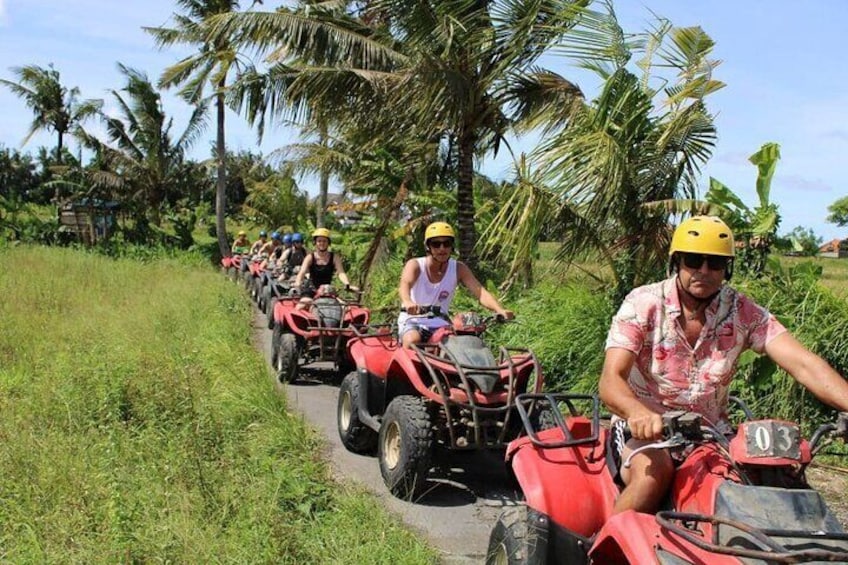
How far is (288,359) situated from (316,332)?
535 millimetres

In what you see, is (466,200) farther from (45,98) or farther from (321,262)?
(45,98)

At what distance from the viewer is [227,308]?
14836mm

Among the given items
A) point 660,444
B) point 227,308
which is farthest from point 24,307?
point 660,444

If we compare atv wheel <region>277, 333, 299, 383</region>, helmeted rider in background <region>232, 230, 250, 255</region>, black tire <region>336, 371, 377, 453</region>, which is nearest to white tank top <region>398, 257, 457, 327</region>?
black tire <region>336, 371, 377, 453</region>

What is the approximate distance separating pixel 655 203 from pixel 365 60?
5897mm

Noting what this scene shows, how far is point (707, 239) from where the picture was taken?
323 cm

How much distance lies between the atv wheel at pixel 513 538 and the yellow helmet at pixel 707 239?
4.36 ft

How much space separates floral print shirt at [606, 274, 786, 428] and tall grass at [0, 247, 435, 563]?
1701 mm

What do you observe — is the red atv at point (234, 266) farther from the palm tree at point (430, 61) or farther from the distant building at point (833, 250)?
the distant building at point (833, 250)

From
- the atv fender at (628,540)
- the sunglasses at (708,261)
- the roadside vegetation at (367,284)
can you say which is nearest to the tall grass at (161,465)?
the roadside vegetation at (367,284)

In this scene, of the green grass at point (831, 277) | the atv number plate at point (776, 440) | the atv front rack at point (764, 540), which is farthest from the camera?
the green grass at point (831, 277)

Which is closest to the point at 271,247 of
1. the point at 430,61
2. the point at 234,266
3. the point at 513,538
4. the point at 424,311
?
the point at 234,266

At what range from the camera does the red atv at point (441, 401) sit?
544 centimetres

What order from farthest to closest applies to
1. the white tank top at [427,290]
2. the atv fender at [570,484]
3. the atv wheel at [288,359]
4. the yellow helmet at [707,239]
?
the atv wheel at [288,359]
the white tank top at [427,290]
the atv fender at [570,484]
the yellow helmet at [707,239]
